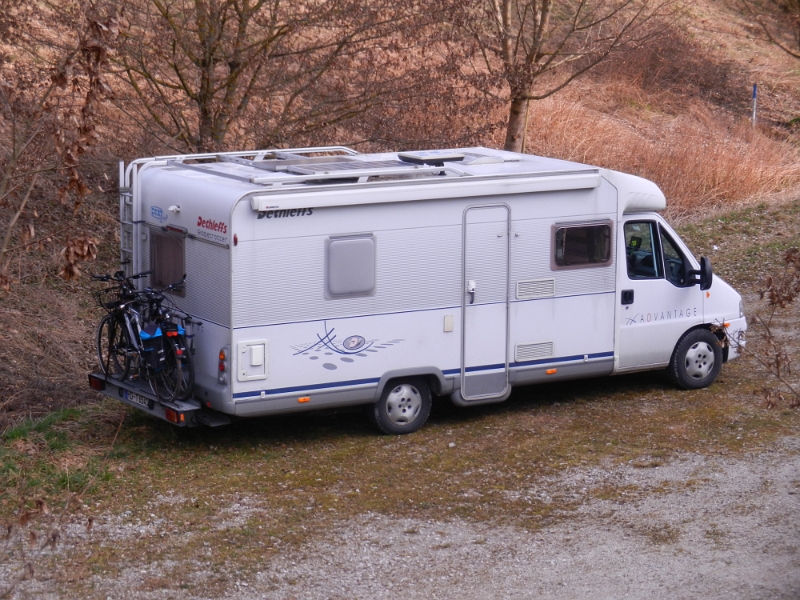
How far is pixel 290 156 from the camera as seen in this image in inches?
406

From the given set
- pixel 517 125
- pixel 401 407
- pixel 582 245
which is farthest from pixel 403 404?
pixel 517 125

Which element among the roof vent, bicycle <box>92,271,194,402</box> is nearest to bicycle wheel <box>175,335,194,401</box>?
bicycle <box>92,271,194,402</box>

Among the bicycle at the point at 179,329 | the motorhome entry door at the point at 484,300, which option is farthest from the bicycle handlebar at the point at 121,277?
the motorhome entry door at the point at 484,300

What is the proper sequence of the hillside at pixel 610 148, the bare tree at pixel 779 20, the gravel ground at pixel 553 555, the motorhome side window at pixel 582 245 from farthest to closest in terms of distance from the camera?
the bare tree at pixel 779 20
the hillside at pixel 610 148
the motorhome side window at pixel 582 245
the gravel ground at pixel 553 555

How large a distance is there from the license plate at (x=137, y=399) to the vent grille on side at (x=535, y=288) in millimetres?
3353

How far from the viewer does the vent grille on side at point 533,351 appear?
982cm

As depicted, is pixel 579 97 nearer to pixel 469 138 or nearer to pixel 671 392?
pixel 469 138

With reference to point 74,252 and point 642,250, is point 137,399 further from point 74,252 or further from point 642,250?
point 642,250

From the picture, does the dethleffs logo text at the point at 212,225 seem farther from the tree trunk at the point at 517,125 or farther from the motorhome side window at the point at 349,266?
the tree trunk at the point at 517,125

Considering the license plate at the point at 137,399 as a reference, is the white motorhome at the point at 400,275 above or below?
above

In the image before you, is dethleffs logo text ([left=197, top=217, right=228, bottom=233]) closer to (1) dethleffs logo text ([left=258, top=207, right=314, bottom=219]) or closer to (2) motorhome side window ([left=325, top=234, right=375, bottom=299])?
(1) dethleffs logo text ([left=258, top=207, right=314, bottom=219])

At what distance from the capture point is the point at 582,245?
9969 mm

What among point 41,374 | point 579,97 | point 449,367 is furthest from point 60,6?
point 579,97

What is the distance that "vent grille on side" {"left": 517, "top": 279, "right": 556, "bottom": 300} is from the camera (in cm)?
974
